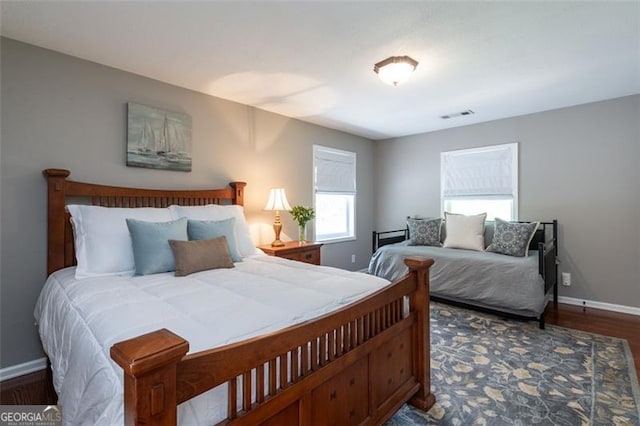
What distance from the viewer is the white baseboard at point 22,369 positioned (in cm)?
213

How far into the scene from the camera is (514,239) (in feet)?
11.2

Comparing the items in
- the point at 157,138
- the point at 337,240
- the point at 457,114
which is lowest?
the point at 337,240

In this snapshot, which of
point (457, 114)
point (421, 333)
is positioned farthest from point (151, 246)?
point (457, 114)

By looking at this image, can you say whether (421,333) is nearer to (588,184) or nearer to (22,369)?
(22,369)

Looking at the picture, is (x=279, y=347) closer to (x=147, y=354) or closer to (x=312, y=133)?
(x=147, y=354)

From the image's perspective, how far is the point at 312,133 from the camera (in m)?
4.34

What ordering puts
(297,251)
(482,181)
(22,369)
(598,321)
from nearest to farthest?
(22,369), (598,321), (297,251), (482,181)

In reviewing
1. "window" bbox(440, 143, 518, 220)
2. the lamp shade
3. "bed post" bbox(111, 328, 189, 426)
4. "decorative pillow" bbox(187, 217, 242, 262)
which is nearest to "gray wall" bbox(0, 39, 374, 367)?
the lamp shade

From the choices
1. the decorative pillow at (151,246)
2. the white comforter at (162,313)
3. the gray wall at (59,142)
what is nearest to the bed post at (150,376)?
the white comforter at (162,313)

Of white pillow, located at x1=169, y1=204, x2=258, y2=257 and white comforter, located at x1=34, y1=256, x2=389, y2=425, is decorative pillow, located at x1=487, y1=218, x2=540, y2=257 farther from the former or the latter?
white pillow, located at x1=169, y1=204, x2=258, y2=257

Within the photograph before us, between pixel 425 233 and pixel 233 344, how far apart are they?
364 cm

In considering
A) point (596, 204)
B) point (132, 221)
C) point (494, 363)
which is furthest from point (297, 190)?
point (596, 204)

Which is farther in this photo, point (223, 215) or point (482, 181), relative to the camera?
point (482, 181)

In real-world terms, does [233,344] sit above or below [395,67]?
below
